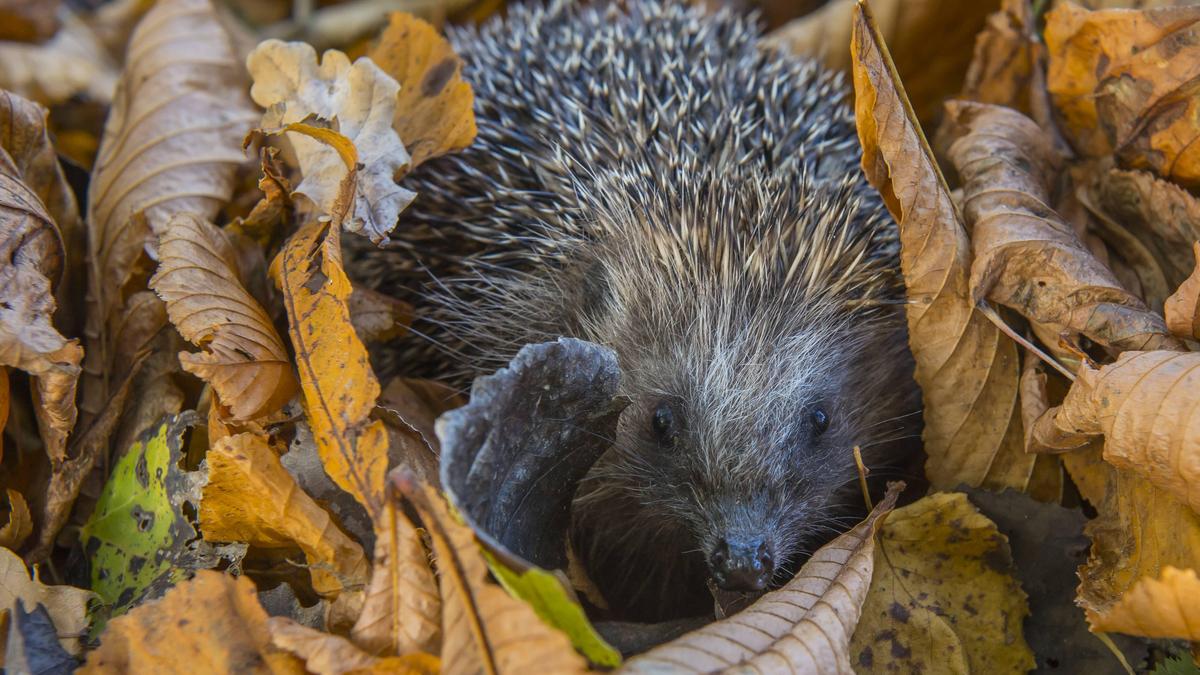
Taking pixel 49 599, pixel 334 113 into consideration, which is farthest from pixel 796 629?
pixel 334 113

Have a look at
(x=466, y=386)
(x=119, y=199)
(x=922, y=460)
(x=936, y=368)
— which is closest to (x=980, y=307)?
(x=936, y=368)

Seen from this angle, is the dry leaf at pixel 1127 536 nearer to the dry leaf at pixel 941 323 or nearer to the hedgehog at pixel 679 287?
the dry leaf at pixel 941 323

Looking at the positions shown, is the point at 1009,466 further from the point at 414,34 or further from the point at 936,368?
the point at 414,34

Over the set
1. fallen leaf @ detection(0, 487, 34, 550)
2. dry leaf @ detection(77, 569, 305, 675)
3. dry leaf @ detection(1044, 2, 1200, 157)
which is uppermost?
fallen leaf @ detection(0, 487, 34, 550)

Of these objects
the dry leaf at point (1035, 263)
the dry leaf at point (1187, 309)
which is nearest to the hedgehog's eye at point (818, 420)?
the dry leaf at point (1035, 263)

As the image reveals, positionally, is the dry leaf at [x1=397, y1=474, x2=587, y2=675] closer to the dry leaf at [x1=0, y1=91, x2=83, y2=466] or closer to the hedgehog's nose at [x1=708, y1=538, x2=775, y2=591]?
the hedgehog's nose at [x1=708, y1=538, x2=775, y2=591]

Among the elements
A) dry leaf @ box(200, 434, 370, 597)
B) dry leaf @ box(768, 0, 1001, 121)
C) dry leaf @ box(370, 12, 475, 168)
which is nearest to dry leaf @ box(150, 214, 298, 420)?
dry leaf @ box(200, 434, 370, 597)
